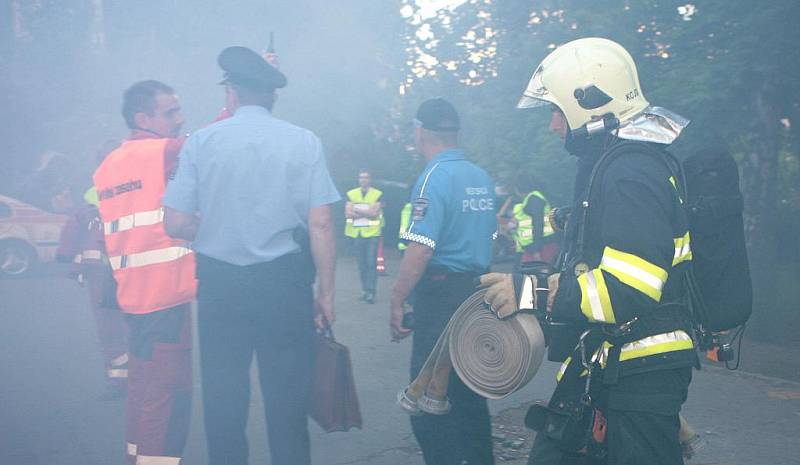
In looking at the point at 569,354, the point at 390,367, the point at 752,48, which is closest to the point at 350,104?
the point at 752,48

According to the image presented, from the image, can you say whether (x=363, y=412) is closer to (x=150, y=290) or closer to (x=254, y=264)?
(x=150, y=290)

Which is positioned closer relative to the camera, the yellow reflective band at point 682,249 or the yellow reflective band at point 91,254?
the yellow reflective band at point 682,249

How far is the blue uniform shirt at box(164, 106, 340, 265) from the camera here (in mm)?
3633

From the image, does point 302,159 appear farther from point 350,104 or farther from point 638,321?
point 350,104

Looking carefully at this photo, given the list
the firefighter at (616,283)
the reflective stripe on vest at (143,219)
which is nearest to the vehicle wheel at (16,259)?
the reflective stripe on vest at (143,219)

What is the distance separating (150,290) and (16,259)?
13.2 m

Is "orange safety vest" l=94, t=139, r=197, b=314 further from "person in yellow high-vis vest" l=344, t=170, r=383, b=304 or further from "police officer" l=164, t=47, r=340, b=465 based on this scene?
"person in yellow high-vis vest" l=344, t=170, r=383, b=304

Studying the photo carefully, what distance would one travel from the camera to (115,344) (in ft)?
21.4

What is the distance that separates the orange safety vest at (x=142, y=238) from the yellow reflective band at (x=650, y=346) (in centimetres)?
246

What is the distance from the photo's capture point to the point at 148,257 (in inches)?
166

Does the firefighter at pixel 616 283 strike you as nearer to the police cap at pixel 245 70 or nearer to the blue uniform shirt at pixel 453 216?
the blue uniform shirt at pixel 453 216

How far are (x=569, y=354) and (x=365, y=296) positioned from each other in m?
9.57

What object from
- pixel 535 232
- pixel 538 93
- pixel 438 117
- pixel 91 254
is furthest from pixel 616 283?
pixel 535 232

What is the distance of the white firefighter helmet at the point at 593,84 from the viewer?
2762mm
